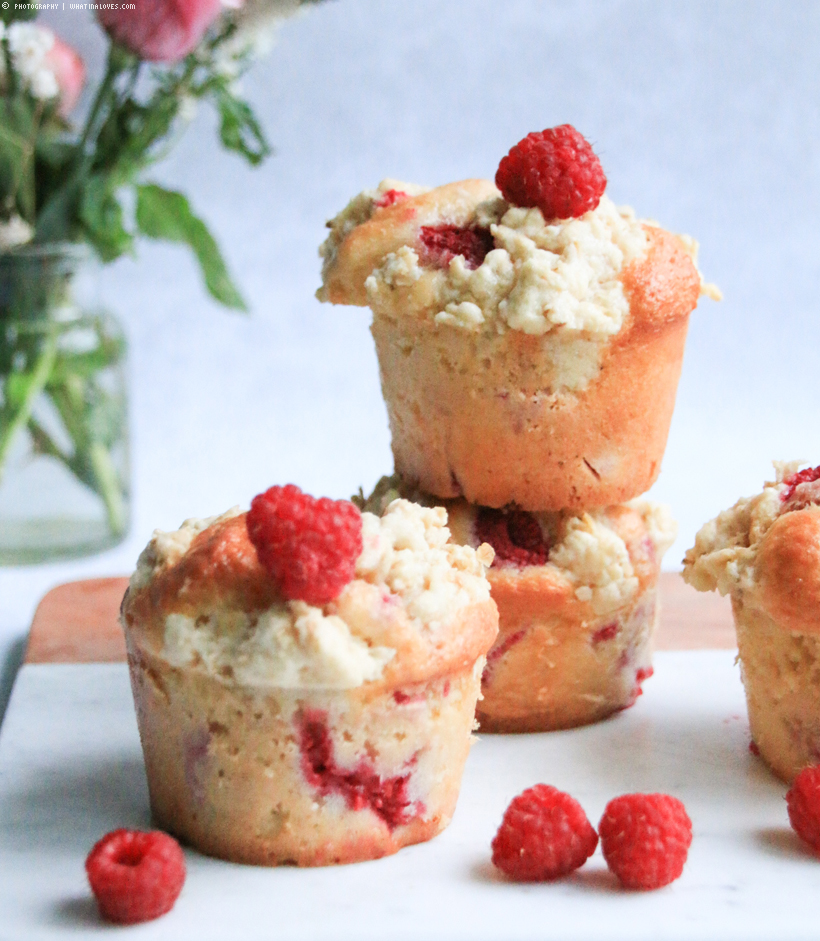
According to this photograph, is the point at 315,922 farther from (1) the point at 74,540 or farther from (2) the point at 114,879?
(1) the point at 74,540

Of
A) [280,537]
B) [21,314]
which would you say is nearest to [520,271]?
[280,537]

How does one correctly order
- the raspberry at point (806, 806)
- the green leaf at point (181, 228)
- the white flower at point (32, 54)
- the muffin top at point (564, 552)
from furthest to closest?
the green leaf at point (181, 228), the white flower at point (32, 54), the muffin top at point (564, 552), the raspberry at point (806, 806)

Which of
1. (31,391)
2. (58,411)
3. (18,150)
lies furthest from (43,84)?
(58,411)

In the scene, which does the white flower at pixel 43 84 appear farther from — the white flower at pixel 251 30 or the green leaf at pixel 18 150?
the white flower at pixel 251 30

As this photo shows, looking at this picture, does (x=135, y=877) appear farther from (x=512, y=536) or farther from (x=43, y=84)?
(x=43, y=84)

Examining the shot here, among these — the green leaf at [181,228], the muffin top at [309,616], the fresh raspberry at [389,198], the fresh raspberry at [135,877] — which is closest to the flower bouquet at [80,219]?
the green leaf at [181,228]

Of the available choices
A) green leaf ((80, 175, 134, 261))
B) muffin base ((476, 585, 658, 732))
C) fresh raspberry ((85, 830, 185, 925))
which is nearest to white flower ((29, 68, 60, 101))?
green leaf ((80, 175, 134, 261))
